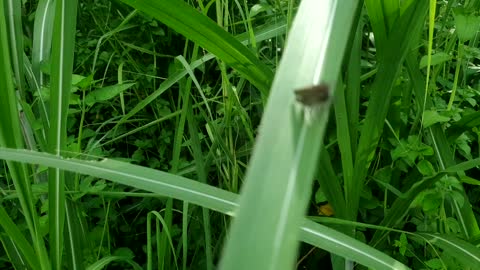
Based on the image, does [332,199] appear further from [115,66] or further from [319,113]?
[115,66]

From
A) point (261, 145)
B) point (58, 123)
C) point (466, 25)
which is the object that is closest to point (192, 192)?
point (58, 123)

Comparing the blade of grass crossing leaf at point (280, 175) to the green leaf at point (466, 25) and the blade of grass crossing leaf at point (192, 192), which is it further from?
the green leaf at point (466, 25)

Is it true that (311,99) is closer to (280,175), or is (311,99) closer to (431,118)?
(280,175)

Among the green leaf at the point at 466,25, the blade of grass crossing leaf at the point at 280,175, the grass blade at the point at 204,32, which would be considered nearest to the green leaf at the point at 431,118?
the green leaf at the point at 466,25

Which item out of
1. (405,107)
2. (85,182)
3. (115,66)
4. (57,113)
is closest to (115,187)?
(85,182)

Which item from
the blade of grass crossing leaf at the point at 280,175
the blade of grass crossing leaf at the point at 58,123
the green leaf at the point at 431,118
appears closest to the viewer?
the blade of grass crossing leaf at the point at 280,175

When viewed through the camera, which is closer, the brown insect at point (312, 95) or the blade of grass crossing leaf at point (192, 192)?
the brown insect at point (312, 95)

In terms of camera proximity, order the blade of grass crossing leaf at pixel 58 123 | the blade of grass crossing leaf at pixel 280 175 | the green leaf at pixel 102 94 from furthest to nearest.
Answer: the green leaf at pixel 102 94 → the blade of grass crossing leaf at pixel 58 123 → the blade of grass crossing leaf at pixel 280 175

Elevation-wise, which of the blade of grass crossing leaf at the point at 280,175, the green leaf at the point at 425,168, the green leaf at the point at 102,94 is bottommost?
the green leaf at the point at 425,168
